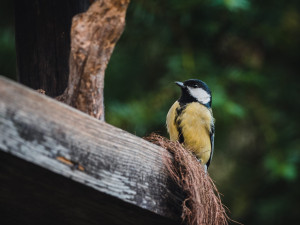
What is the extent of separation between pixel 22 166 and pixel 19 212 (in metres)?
0.38

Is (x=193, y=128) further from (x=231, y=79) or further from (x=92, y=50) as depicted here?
(x=92, y=50)

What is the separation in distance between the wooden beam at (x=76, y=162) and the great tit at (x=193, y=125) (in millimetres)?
1239

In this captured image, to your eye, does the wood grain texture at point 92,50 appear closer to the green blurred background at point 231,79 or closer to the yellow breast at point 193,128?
the yellow breast at point 193,128

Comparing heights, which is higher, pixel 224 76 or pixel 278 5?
pixel 278 5

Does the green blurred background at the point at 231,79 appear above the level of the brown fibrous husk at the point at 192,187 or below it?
above

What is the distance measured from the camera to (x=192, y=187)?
1.67 meters

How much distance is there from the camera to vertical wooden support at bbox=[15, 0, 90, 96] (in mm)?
2029

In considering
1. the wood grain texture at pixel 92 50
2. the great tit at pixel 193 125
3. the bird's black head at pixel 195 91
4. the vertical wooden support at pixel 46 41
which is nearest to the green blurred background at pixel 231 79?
the bird's black head at pixel 195 91

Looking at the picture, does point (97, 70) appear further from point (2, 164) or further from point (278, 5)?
point (278, 5)

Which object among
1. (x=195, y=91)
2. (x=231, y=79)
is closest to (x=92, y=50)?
(x=195, y=91)

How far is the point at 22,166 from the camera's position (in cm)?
128

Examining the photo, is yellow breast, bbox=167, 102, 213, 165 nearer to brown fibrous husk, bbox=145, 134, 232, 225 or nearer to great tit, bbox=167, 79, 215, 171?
great tit, bbox=167, 79, 215, 171

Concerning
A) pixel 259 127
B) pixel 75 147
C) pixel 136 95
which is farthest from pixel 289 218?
pixel 75 147

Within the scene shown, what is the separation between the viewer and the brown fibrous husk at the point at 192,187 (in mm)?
1635
